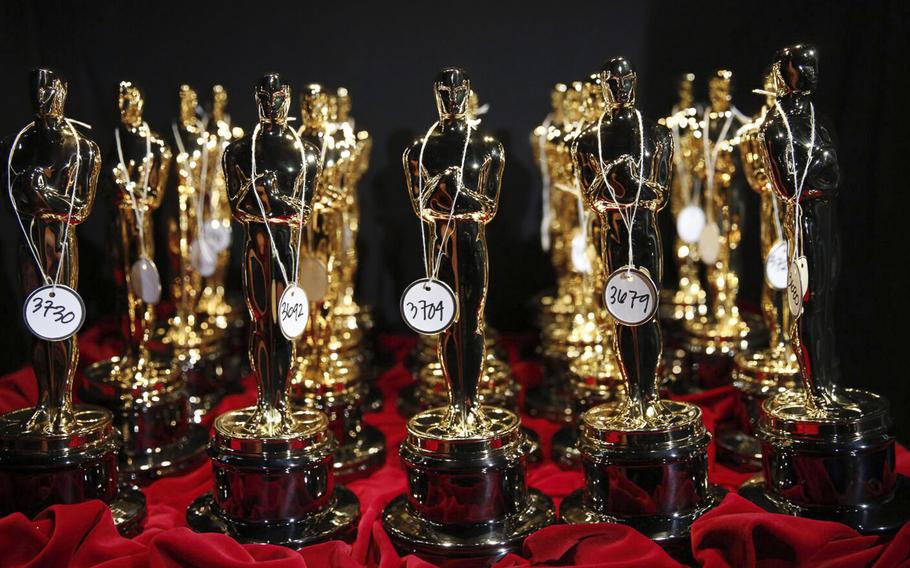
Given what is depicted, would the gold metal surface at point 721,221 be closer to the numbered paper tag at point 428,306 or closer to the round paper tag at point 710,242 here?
the round paper tag at point 710,242

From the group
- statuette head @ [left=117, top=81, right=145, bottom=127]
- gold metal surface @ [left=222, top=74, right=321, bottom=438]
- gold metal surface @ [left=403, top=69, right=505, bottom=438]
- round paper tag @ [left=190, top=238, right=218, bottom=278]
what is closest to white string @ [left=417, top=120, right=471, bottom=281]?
gold metal surface @ [left=403, top=69, right=505, bottom=438]

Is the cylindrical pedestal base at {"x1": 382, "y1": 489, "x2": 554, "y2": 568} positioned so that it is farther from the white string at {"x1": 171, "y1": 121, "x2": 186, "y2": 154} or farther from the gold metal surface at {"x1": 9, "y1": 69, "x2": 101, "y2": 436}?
the white string at {"x1": 171, "y1": 121, "x2": 186, "y2": 154}

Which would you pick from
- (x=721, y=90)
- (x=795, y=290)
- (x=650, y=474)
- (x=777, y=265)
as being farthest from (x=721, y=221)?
(x=650, y=474)

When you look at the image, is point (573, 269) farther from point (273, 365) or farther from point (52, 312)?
point (52, 312)

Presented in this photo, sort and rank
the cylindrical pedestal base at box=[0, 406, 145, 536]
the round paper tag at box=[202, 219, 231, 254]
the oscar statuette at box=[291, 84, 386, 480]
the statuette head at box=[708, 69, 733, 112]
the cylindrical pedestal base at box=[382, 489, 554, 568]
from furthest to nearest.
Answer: the round paper tag at box=[202, 219, 231, 254] → the statuette head at box=[708, 69, 733, 112] → the oscar statuette at box=[291, 84, 386, 480] → the cylindrical pedestal base at box=[0, 406, 145, 536] → the cylindrical pedestal base at box=[382, 489, 554, 568]

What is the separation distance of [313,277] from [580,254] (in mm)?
717

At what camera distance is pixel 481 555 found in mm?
1579

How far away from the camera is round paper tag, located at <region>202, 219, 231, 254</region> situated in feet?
8.66

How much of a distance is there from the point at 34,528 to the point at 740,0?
2327mm

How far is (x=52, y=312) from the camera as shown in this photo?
5.61ft

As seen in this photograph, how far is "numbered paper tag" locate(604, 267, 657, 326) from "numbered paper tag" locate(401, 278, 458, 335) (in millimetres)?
276

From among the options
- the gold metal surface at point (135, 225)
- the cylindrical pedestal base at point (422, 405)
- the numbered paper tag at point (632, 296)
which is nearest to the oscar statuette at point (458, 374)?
the numbered paper tag at point (632, 296)

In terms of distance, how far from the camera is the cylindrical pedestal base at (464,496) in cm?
159

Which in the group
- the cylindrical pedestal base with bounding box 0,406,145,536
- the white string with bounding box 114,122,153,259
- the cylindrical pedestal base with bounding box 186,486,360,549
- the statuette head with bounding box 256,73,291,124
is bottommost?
the cylindrical pedestal base with bounding box 186,486,360,549
